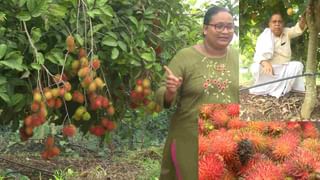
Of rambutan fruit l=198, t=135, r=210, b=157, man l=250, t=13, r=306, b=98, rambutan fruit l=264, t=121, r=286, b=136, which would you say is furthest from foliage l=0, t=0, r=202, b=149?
rambutan fruit l=264, t=121, r=286, b=136

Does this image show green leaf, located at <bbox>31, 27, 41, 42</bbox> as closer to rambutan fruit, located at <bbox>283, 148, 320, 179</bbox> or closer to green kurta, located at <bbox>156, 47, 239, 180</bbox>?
green kurta, located at <bbox>156, 47, 239, 180</bbox>

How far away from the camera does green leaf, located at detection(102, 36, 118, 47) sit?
1978mm

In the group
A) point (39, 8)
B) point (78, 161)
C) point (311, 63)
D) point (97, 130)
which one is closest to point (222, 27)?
point (311, 63)

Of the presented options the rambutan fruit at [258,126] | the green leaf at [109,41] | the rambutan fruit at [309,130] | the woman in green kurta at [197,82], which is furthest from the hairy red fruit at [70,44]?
the rambutan fruit at [309,130]

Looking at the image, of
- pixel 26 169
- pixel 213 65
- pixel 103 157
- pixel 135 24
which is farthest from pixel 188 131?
pixel 103 157

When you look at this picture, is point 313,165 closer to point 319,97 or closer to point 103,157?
point 319,97

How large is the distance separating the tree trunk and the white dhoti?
0.02 metres

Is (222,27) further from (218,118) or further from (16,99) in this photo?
(16,99)

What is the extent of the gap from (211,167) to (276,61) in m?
0.44

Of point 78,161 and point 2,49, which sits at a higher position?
point 2,49

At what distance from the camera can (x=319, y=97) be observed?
1.66 metres

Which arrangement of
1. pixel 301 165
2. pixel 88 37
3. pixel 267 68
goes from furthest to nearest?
pixel 88 37, pixel 267 68, pixel 301 165

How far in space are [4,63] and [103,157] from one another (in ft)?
7.27

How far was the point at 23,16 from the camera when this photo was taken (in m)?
1.89
